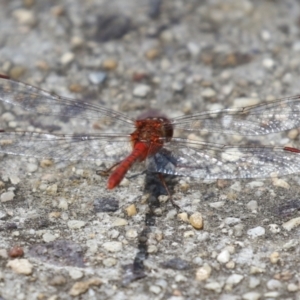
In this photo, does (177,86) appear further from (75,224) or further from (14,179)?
(75,224)

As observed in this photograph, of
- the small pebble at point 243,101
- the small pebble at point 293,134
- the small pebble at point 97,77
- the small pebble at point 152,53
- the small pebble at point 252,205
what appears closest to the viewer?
the small pebble at point 252,205

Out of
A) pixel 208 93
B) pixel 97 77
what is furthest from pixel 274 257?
pixel 97 77

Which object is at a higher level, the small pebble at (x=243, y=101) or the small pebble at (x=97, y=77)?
the small pebble at (x=97, y=77)

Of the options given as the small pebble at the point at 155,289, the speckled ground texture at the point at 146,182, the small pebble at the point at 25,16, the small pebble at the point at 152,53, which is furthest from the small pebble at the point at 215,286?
the small pebble at the point at 25,16

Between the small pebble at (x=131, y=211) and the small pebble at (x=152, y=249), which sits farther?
the small pebble at (x=131, y=211)

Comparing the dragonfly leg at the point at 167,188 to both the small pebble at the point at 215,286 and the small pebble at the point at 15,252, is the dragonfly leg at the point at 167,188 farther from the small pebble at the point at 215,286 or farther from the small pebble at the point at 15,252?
the small pebble at the point at 15,252

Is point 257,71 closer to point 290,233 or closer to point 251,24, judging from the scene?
point 251,24
